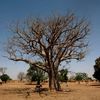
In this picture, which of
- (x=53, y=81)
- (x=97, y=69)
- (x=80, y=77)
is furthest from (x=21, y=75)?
(x=53, y=81)

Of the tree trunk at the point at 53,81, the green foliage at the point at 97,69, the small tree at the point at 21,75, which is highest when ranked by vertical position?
the small tree at the point at 21,75

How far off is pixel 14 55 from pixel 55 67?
6018 millimetres

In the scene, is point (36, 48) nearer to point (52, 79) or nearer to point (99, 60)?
point (52, 79)

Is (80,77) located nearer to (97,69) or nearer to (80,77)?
(80,77)

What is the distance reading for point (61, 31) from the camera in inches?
1435

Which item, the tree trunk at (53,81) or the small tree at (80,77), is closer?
the tree trunk at (53,81)

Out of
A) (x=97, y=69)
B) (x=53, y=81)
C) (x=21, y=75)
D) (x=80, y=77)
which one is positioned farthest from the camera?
(x=21, y=75)

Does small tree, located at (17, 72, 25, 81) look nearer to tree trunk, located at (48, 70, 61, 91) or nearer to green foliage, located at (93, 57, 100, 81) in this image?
green foliage, located at (93, 57, 100, 81)

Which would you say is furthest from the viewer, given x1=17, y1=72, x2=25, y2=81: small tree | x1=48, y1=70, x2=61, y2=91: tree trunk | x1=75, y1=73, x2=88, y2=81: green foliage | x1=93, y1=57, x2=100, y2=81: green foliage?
x1=17, y1=72, x2=25, y2=81: small tree

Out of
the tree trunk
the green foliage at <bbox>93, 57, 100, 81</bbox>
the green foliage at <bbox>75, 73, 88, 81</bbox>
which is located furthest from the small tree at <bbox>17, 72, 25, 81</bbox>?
the tree trunk

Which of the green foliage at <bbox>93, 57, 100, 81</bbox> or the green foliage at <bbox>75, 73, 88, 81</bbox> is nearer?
the green foliage at <bbox>93, 57, 100, 81</bbox>

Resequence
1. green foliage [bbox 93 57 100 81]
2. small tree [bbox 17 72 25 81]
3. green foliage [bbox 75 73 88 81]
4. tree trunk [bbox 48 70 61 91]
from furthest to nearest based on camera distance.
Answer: small tree [bbox 17 72 25 81] → green foliage [bbox 75 73 88 81] → green foliage [bbox 93 57 100 81] → tree trunk [bbox 48 70 61 91]

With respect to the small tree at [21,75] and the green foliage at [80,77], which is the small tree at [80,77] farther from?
the small tree at [21,75]

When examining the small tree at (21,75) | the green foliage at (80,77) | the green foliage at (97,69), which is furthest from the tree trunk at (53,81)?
the small tree at (21,75)
